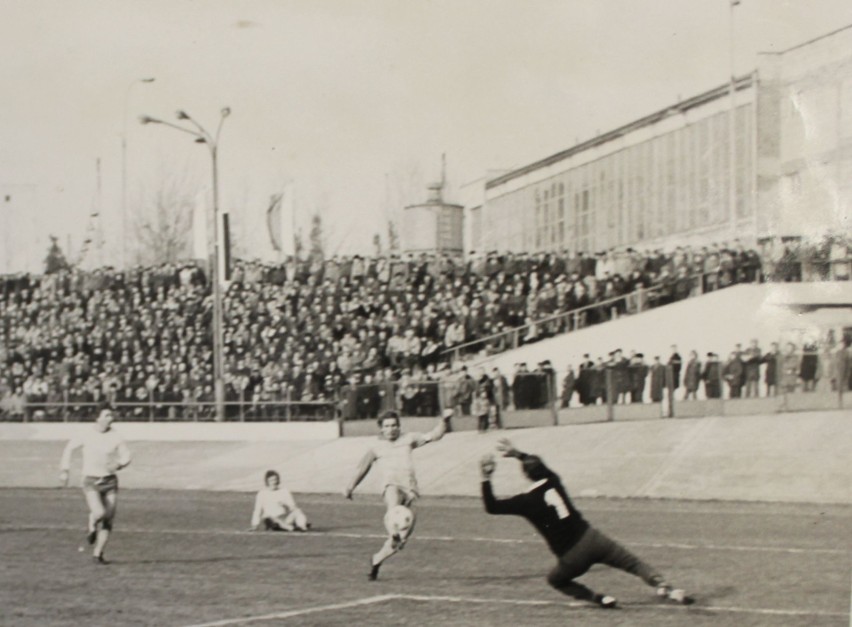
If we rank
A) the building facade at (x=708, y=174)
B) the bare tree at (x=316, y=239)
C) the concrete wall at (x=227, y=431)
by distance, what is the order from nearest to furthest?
the building facade at (x=708, y=174) → the bare tree at (x=316, y=239) → the concrete wall at (x=227, y=431)

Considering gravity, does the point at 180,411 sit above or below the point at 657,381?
below

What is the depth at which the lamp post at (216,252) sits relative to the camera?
16.3 meters

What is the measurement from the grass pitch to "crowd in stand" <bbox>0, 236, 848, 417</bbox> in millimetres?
3484

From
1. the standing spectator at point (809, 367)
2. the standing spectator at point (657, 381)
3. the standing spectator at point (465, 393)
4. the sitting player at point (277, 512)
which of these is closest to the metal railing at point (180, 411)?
the standing spectator at point (465, 393)

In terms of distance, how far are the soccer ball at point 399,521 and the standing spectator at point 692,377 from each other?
7484 millimetres

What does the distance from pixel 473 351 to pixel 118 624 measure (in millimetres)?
11793

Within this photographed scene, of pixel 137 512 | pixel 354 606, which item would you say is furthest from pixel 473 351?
pixel 354 606

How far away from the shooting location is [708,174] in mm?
16906

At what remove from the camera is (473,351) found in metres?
21.2

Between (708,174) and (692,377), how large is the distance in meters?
3.06

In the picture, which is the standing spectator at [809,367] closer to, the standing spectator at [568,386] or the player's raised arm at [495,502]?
the standing spectator at [568,386]

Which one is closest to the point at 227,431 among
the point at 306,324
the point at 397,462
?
the point at 306,324

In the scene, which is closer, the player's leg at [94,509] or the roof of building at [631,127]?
the player's leg at [94,509]

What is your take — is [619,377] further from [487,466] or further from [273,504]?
[487,466]
